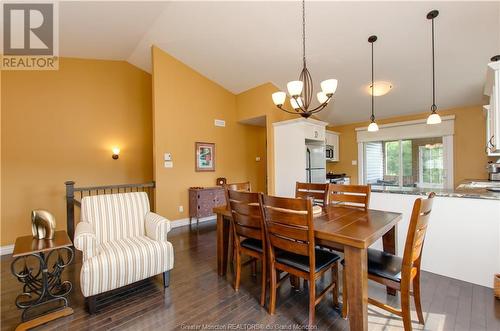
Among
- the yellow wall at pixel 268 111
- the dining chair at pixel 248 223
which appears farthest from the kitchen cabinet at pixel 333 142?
the dining chair at pixel 248 223

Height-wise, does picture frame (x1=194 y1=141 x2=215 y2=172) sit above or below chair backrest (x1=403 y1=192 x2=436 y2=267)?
above

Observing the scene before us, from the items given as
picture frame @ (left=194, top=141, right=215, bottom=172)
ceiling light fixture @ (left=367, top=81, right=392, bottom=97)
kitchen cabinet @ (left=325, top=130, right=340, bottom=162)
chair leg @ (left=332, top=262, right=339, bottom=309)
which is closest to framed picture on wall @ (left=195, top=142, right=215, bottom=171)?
picture frame @ (left=194, top=141, right=215, bottom=172)

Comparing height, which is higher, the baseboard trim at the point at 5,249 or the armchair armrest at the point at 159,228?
the armchair armrest at the point at 159,228

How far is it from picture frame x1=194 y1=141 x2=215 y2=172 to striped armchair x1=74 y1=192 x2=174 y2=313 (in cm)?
221

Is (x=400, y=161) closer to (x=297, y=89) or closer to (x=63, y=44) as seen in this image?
(x=297, y=89)

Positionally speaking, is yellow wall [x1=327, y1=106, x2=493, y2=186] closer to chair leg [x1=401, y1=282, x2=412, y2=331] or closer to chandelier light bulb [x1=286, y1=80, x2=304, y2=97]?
chandelier light bulb [x1=286, y1=80, x2=304, y2=97]

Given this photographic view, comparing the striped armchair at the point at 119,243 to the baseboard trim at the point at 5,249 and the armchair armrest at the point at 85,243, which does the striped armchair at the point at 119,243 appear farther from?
the baseboard trim at the point at 5,249

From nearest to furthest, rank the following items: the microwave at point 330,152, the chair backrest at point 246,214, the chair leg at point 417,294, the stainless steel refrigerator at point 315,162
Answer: the chair leg at point 417,294, the chair backrest at point 246,214, the stainless steel refrigerator at point 315,162, the microwave at point 330,152

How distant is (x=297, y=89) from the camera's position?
2.33 metres

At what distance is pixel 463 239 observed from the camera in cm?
234

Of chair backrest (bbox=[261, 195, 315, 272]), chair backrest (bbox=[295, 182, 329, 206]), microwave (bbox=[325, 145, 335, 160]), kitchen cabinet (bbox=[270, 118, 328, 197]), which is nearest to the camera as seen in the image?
chair backrest (bbox=[261, 195, 315, 272])

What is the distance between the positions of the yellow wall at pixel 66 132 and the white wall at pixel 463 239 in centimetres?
495

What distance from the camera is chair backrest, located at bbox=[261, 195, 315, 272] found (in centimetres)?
154

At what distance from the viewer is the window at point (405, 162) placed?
203 inches
